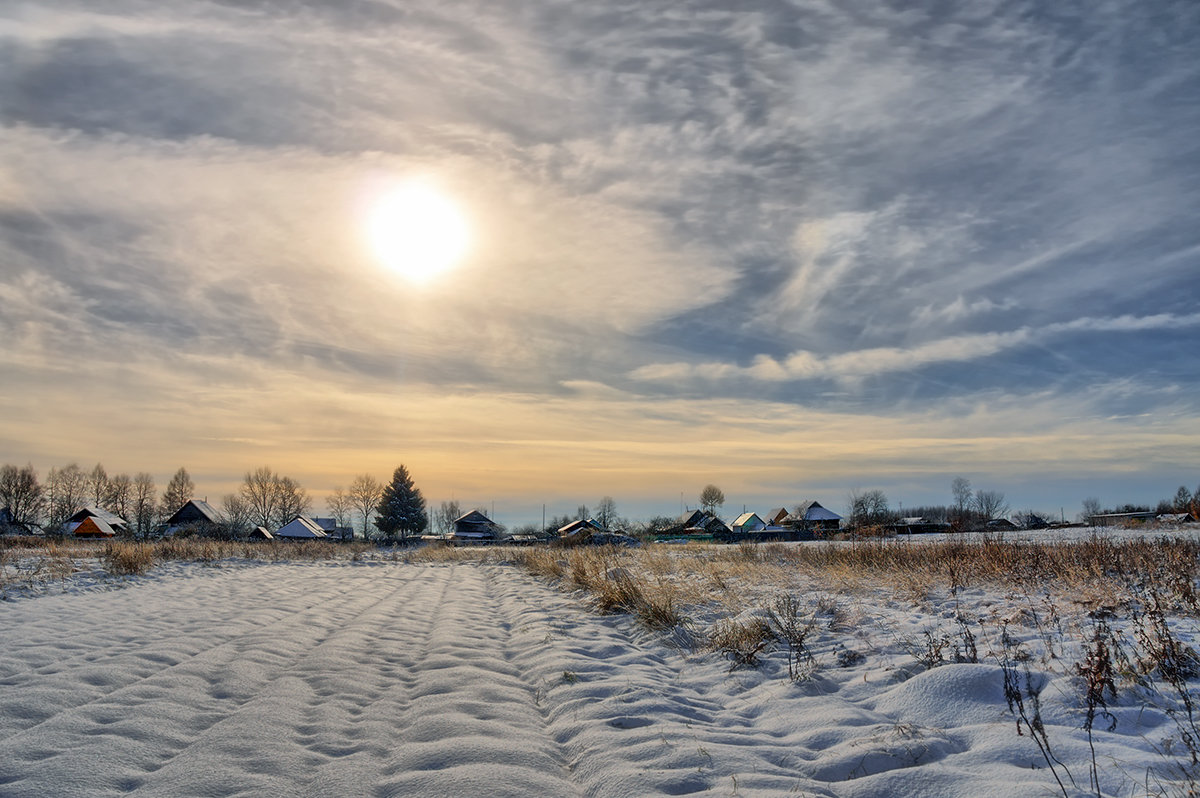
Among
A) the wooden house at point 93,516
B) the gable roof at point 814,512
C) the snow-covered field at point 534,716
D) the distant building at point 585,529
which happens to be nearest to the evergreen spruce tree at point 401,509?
the distant building at point 585,529

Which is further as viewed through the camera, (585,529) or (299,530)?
(299,530)

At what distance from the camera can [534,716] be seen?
4.20 meters

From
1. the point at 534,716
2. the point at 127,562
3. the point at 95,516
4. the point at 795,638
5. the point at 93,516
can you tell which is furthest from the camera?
the point at 95,516

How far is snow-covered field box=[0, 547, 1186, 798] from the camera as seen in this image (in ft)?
9.91

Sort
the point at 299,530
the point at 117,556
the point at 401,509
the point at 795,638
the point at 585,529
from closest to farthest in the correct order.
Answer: the point at 795,638 < the point at 117,556 < the point at 585,529 < the point at 299,530 < the point at 401,509

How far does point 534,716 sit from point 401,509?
221 ft

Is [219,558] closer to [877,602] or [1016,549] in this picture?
[877,602]

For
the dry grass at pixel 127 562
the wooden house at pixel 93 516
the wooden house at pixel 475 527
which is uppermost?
the dry grass at pixel 127 562

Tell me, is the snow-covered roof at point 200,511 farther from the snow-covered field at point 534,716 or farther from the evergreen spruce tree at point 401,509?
the snow-covered field at point 534,716

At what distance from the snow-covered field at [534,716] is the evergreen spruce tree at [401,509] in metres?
63.1

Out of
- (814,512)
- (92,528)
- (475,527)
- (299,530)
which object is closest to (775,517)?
(814,512)

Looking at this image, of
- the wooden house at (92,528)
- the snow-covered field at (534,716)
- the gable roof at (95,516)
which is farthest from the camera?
the gable roof at (95,516)

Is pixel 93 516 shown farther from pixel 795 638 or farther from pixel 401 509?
pixel 795 638

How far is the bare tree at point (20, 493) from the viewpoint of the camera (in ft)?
229
